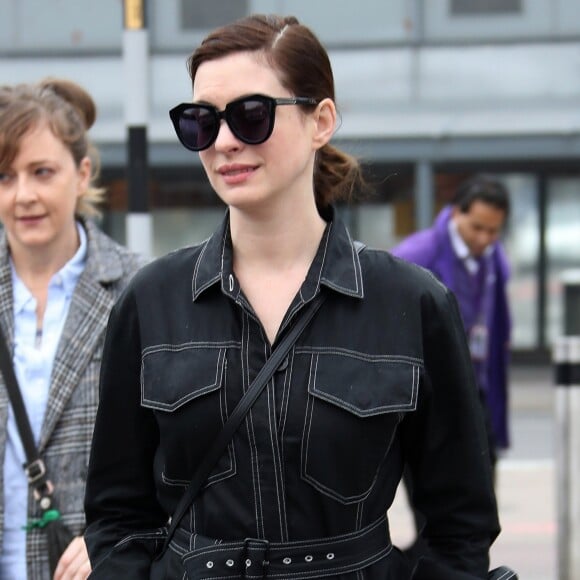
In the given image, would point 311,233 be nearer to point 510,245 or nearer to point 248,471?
point 248,471

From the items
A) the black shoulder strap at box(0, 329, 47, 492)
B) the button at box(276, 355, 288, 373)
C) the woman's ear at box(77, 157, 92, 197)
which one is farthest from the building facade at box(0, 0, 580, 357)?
the button at box(276, 355, 288, 373)

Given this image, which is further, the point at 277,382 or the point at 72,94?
the point at 72,94

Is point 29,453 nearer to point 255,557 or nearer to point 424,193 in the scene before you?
point 255,557

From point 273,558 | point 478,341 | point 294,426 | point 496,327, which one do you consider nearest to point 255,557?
point 273,558

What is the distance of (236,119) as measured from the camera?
1.94 m

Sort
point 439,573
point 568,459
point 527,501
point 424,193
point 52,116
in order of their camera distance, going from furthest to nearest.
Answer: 1. point 424,193
2. point 527,501
3. point 568,459
4. point 52,116
5. point 439,573

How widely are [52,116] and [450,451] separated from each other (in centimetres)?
140

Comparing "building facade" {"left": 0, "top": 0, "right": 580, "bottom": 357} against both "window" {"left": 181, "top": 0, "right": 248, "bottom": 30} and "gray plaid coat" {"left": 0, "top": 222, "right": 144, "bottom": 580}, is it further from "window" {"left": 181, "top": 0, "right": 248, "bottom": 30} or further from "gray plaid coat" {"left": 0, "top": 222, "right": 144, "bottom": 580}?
"gray plaid coat" {"left": 0, "top": 222, "right": 144, "bottom": 580}

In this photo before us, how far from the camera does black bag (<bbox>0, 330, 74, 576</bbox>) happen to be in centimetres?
267

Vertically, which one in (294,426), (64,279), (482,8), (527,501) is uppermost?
(482,8)

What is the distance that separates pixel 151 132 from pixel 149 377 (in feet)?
38.4

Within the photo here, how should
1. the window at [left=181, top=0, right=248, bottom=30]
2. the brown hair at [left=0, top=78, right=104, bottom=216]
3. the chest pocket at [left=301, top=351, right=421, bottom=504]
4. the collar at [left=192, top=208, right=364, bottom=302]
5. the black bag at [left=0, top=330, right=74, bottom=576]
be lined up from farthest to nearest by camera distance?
1. the window at [left=181, top=0, right=248, bottom=30]
2. the brown hair at [left=0, top=78, right=104, bottom=216]
3. the black bag at [left=0, top=330, right=74, bottom=576]
4. the collar at [left=192, top=208, right=364, bottom=302]
5. the chest pocket at [left=301, top=351, right=421, bottom=504]

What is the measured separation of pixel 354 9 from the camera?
44.1ft

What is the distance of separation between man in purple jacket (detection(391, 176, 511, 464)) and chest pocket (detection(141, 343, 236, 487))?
10.4 feet
